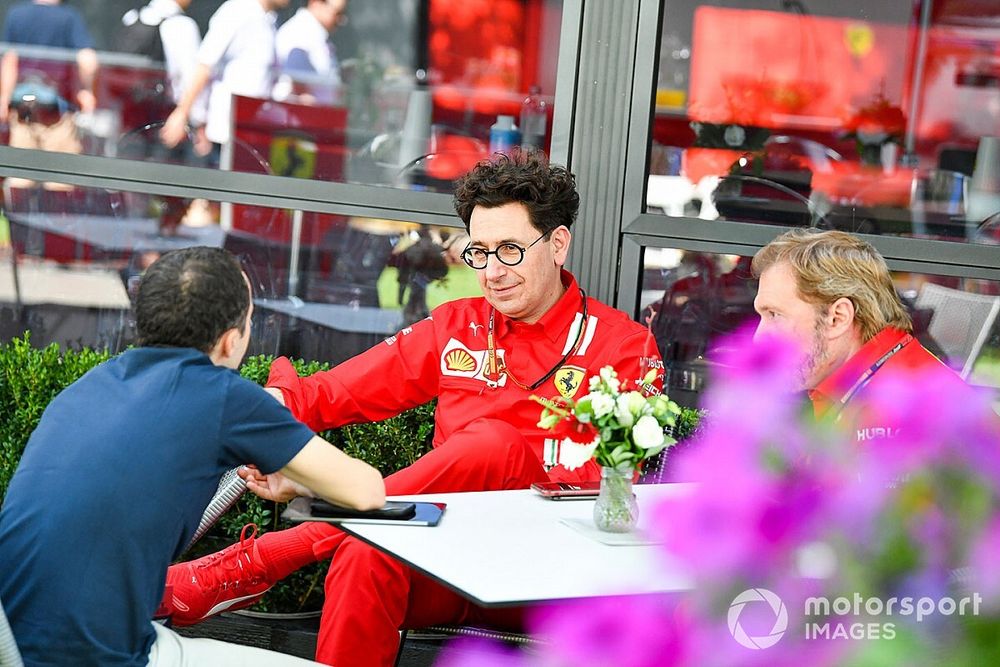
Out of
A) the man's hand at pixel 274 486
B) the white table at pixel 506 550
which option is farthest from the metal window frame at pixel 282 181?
the white table at pixel 506 550

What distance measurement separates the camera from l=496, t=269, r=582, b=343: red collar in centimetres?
335

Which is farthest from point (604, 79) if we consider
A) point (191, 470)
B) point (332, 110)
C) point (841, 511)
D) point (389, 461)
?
point (332, 110)

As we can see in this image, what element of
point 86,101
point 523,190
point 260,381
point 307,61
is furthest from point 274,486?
point 307,61

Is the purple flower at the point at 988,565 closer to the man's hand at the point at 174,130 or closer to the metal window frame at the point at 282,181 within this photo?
the metal window frame at the point at 282,181

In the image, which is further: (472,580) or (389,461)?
(389,461)

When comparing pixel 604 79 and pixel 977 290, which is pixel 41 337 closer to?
pixel 604 79

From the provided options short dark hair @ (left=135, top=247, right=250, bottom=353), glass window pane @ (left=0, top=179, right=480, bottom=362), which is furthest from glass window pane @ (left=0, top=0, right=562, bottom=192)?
short dark hair @ (left=135, top=247, right=250, bottom=353)

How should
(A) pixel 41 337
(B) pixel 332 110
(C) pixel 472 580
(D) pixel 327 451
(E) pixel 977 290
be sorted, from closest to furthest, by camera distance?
(C) pixel 472 580 < (D) pixel 327 451 < (E) pixel 977 290 < (A) pixel 41 337 < (B) pixel 332 110

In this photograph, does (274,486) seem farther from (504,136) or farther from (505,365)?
(504,136)

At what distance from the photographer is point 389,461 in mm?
3891

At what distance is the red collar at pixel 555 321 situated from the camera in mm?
3350

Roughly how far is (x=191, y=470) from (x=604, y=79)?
2.47 metres

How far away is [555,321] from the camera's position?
3.36m

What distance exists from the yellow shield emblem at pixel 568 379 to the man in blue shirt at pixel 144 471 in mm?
1135
